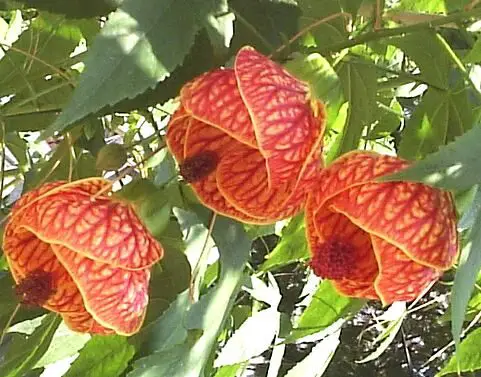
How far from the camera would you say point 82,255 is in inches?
13.0

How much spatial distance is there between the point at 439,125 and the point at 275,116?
0.17 metres

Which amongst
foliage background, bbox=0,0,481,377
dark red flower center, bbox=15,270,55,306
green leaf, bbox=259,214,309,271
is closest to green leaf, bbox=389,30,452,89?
foliage background, bbox=0,0,481,377

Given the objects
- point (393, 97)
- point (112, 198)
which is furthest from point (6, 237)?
point (393, 97)

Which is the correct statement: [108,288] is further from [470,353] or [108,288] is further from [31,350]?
[470,353]

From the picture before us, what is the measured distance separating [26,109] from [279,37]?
0.58 ft

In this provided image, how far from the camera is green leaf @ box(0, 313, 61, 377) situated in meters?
0.48

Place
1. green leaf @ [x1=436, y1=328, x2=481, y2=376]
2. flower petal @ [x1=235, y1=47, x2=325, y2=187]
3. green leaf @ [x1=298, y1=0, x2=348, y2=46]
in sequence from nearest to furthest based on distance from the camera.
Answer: flower petal @ [x1=235, y1=47, x2=325, y2=187] < green leaf @ [x1=298, y1=0, x2=348, y2=46] < green leaf @ [x1=436, y1=328, x2=481, y2=376]

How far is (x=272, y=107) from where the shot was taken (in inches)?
12.4

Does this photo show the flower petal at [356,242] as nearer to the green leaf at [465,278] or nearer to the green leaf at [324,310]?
the green leaf at [465,278]

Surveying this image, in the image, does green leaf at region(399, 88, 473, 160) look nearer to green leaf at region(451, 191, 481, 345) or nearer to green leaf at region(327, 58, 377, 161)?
green leaf at region(327, 58, 377, 161)

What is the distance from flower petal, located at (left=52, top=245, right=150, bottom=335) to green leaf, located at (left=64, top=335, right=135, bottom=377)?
116 mm

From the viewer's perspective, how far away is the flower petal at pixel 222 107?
1.03 ft

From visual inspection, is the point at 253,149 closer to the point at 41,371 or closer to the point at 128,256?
the point at 128,256

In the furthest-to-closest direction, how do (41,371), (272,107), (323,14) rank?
(41,371), (323,14), (272,107)
